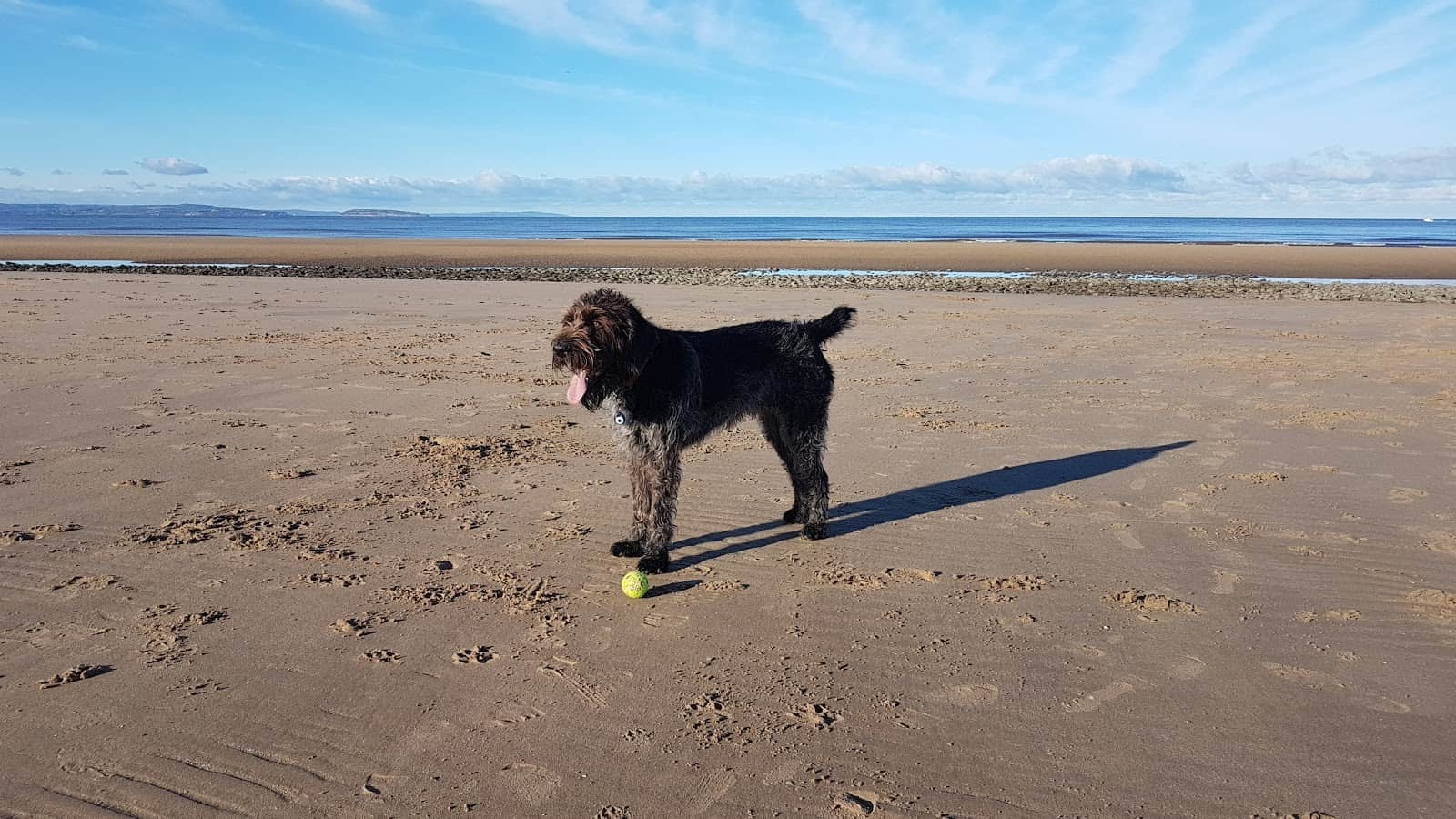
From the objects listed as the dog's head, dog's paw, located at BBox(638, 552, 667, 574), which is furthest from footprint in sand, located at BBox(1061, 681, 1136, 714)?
the dog's head

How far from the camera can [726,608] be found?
5.03m

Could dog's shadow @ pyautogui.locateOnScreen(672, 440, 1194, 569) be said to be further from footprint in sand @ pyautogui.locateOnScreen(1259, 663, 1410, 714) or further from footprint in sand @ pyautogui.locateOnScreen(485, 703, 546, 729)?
footprint in sand @ pyautogui.locateOnScreen(1259, 663, 1410, 714)

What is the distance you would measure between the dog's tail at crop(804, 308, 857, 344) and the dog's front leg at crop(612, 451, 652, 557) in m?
1.64

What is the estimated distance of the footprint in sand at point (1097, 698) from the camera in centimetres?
393

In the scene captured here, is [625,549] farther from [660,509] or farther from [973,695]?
[973,695]

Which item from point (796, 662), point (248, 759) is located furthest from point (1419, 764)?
point (248, 759)

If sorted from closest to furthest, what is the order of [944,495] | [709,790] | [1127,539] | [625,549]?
[709,790] → [625,549] → [1127,539] → [944,495]

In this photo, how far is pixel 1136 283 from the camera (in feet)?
90.8

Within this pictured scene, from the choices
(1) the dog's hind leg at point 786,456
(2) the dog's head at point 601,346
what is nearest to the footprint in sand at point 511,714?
(2) the dog's head at point 601,346

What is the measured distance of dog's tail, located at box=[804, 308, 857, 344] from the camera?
6.49 m

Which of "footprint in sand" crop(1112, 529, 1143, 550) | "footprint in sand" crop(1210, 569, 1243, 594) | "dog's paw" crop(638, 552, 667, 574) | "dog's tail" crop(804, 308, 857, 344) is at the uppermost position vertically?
"dog's tail" crop(804, 308, 857, 344)

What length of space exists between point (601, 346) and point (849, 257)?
39.3 m

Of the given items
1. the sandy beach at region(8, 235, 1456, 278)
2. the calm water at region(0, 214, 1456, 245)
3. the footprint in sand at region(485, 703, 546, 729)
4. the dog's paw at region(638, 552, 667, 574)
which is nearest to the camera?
the footprint in sand at region(485, 703, 546, 729)

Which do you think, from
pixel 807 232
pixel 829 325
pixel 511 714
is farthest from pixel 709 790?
pixel 807 232
